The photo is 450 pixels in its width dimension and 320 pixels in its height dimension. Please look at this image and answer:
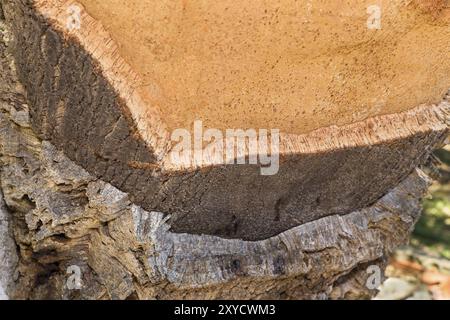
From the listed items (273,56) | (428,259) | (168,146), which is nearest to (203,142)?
(168,146)

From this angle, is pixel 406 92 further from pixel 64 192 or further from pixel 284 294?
pixel 64 192

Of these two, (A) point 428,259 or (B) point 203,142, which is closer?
(B) point 203,142

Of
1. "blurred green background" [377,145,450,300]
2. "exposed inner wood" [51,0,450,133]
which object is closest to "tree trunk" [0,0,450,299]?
"exposed inner wood" [51,0,450,133]

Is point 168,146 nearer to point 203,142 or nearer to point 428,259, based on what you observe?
point 203,142

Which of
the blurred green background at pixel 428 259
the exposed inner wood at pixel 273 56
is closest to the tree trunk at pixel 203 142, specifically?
the exposed inner wood at pixel 273 56

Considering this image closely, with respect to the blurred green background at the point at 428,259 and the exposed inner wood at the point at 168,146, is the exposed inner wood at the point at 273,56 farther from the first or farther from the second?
the blurred green background at the point at 428,259

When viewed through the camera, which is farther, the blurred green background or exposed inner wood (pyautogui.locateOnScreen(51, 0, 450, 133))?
the blurred green background

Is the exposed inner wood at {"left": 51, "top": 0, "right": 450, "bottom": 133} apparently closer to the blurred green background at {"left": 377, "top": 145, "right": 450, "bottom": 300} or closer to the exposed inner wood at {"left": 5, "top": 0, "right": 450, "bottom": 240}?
the exposed inner wood at {"left": 5, "top": 0, "right": 450, "bottom": 240}

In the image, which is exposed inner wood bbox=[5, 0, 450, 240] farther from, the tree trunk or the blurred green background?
the blurred green background
